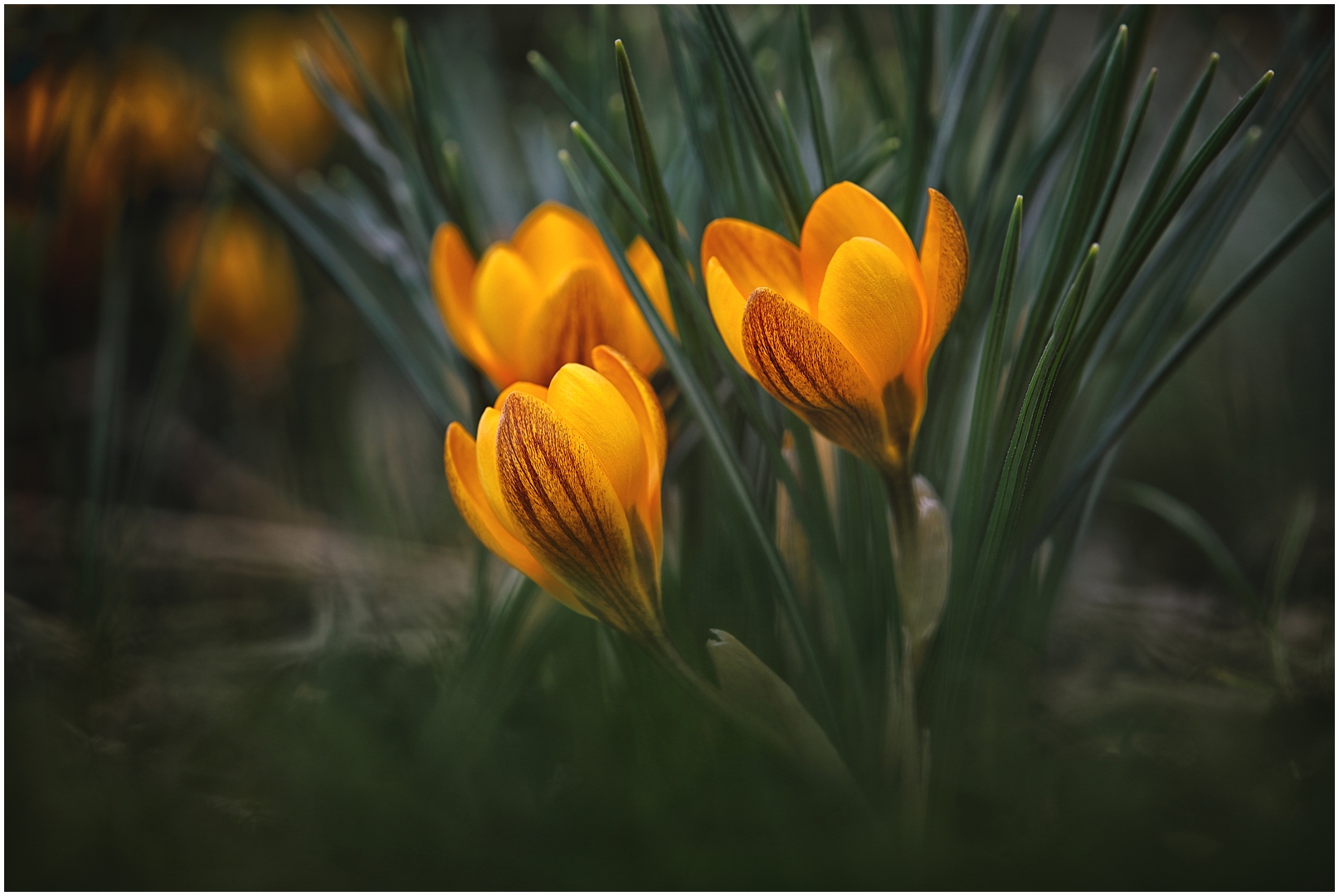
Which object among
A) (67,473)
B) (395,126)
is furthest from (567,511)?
(67,473)

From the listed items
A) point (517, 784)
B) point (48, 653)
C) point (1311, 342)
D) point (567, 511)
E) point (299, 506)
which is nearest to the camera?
point (567, 511)

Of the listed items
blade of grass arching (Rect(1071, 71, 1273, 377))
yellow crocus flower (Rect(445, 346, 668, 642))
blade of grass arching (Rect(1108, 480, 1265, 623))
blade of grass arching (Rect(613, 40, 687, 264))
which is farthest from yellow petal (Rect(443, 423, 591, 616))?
blade of grass arching (Rect(1108, 480, 1265, 623))

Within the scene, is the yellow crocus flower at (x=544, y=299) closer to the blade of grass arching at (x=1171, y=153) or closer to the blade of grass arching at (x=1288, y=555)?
the blade of grass arching at (x=1171, y=153)

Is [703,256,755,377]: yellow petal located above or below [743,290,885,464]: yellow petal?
above

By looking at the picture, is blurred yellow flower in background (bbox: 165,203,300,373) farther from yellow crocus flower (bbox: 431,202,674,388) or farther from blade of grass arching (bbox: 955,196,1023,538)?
blade of grass arching (bbox: 955,196,1023,538)

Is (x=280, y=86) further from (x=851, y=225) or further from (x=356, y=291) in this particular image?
(x=851, y=225)

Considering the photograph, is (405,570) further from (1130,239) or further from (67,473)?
(1130,239)
